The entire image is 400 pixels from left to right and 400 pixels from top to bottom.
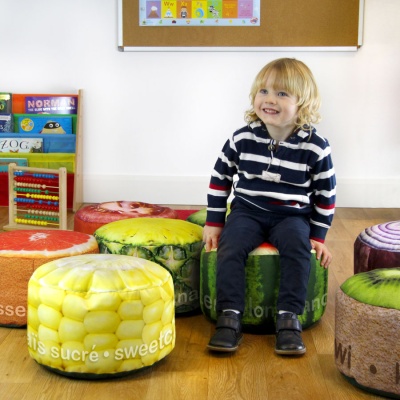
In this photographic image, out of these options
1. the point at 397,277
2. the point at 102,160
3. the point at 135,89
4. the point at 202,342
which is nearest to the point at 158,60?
the point at 135,89

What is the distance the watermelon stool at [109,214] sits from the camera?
8.79 feet

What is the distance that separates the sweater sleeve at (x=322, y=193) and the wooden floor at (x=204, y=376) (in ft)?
0.96

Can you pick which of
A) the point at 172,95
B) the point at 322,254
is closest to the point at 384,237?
the point at 322,254

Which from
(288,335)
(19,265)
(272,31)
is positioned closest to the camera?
(288,335)

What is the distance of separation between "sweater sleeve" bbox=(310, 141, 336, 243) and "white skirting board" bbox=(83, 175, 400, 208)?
1.81m

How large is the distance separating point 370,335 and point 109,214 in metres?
1.24

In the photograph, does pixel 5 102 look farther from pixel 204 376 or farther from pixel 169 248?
pixel 204 376

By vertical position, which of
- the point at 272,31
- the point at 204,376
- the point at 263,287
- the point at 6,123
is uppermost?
the point at 272,31

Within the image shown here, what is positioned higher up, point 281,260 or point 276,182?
point 276,182

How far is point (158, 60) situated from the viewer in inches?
155

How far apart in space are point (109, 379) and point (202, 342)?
353 millimetres

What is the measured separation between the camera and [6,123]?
12.9 feet

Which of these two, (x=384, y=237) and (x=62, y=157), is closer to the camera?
(x=384, y=237)

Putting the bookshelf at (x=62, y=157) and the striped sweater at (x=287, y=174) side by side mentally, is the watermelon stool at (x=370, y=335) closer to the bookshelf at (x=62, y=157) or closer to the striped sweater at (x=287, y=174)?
the striped sweater at (x=287, y=174)
